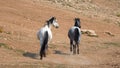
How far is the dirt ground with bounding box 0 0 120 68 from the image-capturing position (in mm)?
17156

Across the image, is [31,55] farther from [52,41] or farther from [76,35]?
[52,41]

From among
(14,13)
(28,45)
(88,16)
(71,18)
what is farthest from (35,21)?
(28,45)

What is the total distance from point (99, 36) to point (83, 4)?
17.7 meters

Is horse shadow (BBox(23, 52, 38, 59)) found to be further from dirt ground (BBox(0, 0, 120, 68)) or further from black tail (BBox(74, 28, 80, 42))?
black tail (BBox(74, 28, 80, 42))

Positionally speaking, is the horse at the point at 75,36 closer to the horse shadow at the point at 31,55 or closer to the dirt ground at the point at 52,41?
the dirt ground at the point at 52,41

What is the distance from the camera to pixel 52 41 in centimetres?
2447

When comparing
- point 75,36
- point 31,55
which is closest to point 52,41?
point 75,36

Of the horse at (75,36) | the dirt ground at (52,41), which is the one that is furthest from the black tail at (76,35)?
the dirt ground at (52,41)

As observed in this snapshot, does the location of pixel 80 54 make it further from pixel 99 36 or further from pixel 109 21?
pixel 109 21

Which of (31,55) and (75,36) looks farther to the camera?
(75,36)

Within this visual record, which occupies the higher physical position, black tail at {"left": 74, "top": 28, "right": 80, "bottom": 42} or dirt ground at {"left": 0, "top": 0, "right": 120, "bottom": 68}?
black tail at {"left": 74, "top": 28, "right": 80, "bottom": 42}

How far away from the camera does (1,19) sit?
2911 cm

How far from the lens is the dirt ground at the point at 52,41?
56.3 feet

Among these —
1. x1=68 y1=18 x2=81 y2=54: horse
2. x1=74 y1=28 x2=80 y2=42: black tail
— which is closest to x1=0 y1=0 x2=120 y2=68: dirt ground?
x1=68 y1=18 x2=81 y2=54: horse
